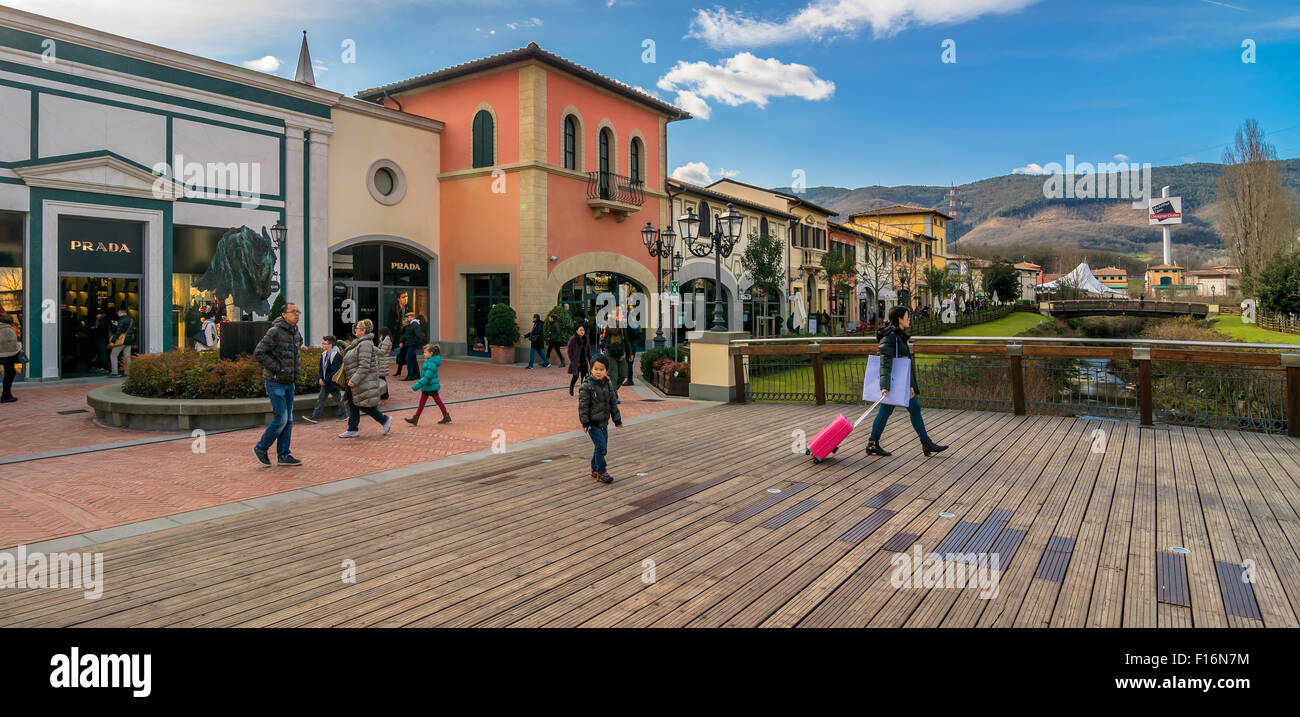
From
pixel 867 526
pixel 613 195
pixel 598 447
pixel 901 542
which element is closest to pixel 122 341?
pixel 598 447

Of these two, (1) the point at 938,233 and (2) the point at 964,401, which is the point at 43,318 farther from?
(1) the point at 938,233

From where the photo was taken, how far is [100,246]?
1706 cm

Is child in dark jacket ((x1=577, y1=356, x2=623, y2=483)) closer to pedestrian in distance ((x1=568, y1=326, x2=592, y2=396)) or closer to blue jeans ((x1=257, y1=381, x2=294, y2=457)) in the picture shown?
blue jeans ((x1=257, y1=381, x2=294, y2=457))

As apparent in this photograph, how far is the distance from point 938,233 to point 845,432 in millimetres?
72993

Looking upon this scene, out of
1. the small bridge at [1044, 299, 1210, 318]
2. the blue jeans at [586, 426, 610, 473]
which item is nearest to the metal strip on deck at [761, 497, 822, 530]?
the blue jeans at [586, 426, 610, 473]

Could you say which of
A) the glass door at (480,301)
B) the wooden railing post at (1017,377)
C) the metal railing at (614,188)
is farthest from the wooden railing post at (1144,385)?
the metal railing at (614,188)

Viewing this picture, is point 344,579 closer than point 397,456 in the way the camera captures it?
Yes

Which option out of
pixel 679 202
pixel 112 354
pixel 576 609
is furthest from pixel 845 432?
pixel 679 202

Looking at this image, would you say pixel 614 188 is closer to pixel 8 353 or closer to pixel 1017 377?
pixel 8 353

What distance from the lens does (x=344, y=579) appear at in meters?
4.26

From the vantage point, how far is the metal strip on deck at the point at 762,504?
220 inches

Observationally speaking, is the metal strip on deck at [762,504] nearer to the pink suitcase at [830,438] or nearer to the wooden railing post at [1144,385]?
the pink suitcase at [830,438]

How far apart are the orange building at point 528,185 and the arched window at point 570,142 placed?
0.12 ft
